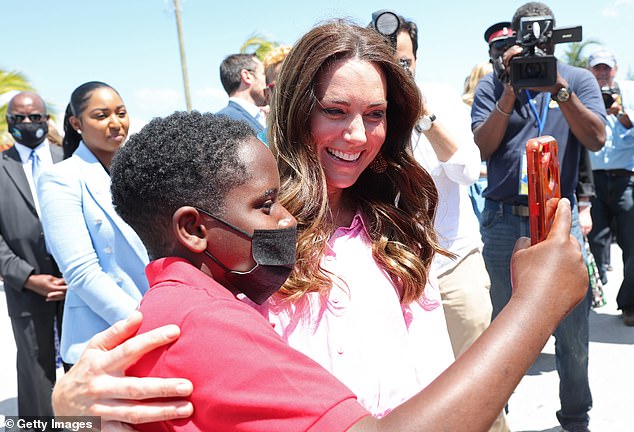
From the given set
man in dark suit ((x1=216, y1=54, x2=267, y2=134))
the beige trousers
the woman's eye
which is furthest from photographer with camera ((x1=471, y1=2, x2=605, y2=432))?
the woman's eye

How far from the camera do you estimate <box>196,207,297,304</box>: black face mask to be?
124 centimetres

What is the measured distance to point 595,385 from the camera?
4586 millimetres

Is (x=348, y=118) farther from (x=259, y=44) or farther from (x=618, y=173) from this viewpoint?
(x=259, y=44)

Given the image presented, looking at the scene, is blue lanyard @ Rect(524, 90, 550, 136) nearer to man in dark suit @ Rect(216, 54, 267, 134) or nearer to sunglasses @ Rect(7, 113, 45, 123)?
man in dark suit @ Rect(216, 54, 267, 134)

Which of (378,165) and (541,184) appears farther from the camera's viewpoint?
→ (378,165)

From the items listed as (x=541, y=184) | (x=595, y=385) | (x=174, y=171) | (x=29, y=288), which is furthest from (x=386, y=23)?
(x=595, y=385)

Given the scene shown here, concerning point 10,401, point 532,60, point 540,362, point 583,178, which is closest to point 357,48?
point 532,60

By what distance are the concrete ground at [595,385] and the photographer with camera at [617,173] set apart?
38cm

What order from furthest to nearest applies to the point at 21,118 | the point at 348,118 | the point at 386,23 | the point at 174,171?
the point at 21,118, the point at 386,23, the point at 348,118, the point at 174,171

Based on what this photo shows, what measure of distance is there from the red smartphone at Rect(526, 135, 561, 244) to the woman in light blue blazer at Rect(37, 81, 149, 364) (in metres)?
2.09

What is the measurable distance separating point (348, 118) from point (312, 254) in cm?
41

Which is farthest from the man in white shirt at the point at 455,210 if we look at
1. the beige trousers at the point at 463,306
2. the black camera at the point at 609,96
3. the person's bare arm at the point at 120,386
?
the black camera at the point at 609,96

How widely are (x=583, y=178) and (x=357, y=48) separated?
293 centimetres

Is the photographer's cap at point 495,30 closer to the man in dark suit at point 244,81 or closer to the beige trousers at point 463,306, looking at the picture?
the man in dark suit at point 244,81
